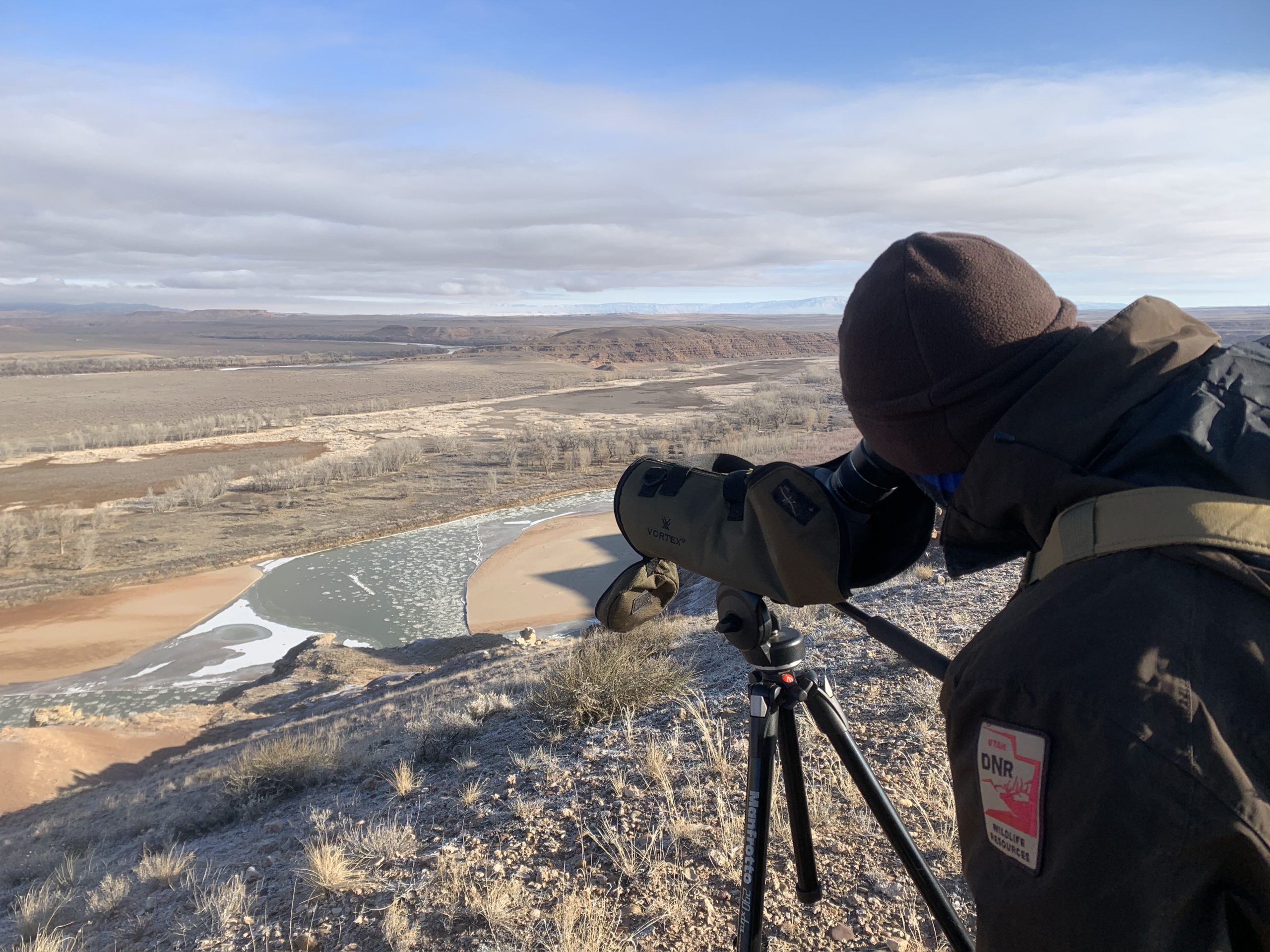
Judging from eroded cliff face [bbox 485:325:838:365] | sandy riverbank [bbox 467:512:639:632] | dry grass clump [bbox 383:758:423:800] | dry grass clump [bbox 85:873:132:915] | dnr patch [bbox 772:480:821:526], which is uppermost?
eroded cliff face [bbox 485:325:838:365]

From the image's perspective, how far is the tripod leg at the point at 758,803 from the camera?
5.44 feet

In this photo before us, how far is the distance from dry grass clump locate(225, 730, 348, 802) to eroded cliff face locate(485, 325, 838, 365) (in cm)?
8110

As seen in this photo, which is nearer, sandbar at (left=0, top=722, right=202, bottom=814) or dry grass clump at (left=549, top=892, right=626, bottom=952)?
dry grass clump at (left=549, top=892, right=626, bottom=952)

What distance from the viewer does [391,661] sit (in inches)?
452

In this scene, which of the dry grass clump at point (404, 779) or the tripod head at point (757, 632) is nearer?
the tripod head at point (757, 632)

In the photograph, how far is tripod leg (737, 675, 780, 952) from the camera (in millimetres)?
1658

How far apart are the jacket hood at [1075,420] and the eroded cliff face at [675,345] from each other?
84.9 meters

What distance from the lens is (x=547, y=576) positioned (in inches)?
605

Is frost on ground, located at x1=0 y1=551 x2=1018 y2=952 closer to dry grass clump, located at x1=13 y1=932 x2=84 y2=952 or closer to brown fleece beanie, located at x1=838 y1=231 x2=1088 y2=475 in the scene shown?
dry grass clump, located at x1=13 y1=932 x2=84 y2=952

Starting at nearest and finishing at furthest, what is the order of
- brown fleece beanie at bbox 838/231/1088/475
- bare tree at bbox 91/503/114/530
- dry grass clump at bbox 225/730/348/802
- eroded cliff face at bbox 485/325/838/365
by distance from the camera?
1. brown fleece beanie at bbox 838/231/1088/475
2. dry grass clump at bbox 225/730/348/802
3. bare tree at bbox 91/503/114/530
4. eroded cliff face at bbox 485/325/838/365

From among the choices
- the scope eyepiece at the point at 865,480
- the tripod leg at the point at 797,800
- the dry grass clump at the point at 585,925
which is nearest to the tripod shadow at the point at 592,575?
the dry grass clump at the point at 585,925

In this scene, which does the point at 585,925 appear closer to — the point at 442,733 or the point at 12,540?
the point at 442,733

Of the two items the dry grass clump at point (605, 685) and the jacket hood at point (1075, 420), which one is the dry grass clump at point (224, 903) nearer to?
the dry grass clump at point (605, 685)

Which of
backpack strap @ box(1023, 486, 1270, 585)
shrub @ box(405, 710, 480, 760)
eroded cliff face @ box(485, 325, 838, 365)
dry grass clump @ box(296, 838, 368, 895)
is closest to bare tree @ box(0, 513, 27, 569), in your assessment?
shrub @ box(405, 710, 480, 760)
